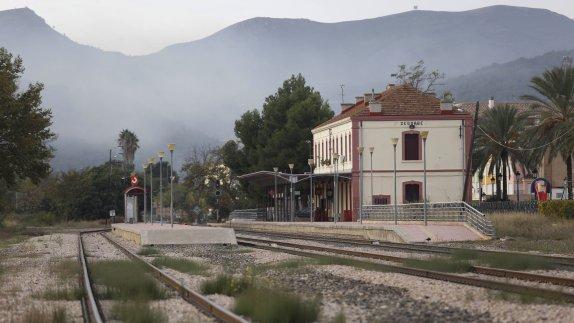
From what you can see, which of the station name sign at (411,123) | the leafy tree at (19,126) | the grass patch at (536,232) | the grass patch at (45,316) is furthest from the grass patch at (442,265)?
the station name sign at (411,123)

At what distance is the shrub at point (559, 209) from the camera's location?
1702 inches

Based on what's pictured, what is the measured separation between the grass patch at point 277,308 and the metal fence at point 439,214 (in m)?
25.4

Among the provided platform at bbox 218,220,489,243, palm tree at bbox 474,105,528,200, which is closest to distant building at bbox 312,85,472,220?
palm tree at bbox 474,105,528,200

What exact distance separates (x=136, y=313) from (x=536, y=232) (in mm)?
27783

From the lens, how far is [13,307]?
14.9m

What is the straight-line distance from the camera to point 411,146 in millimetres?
70500

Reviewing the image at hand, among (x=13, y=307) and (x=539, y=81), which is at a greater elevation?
(x=539, y=81)

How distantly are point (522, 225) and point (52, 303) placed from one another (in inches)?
1122

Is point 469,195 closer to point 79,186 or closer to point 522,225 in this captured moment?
point 522,225

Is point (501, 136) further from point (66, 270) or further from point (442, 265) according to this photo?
point (66, 270)

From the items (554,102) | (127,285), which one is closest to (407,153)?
(554,102)

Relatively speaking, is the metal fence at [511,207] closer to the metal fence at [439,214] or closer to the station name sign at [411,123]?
the station name sign at [411,123]

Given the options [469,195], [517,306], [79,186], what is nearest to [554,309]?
[517,306]

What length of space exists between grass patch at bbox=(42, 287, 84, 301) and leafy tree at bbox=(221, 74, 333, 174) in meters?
73.8
